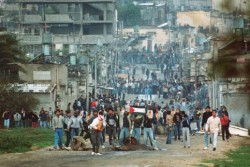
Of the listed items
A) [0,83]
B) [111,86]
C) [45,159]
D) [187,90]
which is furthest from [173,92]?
[45,159]

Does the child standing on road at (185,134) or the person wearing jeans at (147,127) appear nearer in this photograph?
the person wearing jeans at (147,127)

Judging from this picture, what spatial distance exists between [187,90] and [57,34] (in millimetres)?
43862

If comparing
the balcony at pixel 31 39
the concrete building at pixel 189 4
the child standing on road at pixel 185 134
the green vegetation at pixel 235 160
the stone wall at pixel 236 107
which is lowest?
the green vegetation at pixel 235 160

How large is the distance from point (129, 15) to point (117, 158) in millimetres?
147460

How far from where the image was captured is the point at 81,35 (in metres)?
122

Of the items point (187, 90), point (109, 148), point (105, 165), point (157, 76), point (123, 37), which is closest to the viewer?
point (105, 165)

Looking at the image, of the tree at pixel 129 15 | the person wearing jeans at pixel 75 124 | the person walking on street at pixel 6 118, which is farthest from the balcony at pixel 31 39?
the person wearing jeans at pixel 75 124

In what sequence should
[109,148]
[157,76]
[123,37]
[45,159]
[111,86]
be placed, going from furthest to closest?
[123,37] < [157,76] < [111,86] < [109,148] < [45,159]

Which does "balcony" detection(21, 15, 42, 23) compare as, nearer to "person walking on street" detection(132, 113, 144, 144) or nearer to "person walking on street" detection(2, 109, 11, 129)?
"person walking on street" detection(2, 109, 11, 129)

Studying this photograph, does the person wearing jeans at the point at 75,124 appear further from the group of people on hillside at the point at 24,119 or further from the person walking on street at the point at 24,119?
the person walking on street at the point at 24,119

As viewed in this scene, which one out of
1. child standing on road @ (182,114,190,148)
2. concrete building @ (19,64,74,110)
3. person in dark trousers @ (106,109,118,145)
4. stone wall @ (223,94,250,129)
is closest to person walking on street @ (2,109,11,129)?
concrete building @ (19,64,74,110)

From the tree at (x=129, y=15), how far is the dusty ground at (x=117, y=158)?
136 meters

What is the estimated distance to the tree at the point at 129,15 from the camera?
556 ft

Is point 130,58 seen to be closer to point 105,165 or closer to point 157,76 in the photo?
point 157,76
